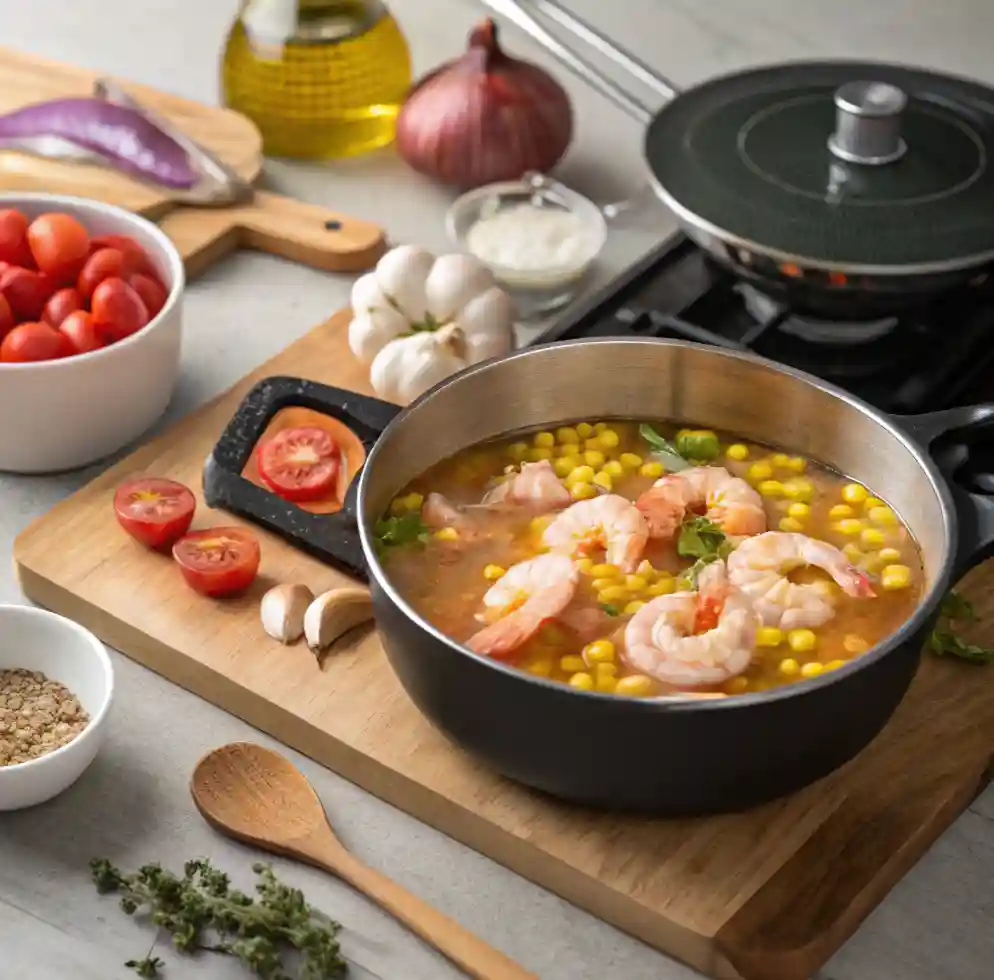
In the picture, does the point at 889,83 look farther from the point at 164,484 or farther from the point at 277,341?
the point at 164,484

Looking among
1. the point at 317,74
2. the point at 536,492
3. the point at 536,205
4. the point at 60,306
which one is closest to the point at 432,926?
the point at 536,492

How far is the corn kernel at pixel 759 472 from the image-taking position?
1.81 metres

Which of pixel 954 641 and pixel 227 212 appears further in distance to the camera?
pixel 227 212

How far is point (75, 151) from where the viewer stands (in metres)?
2.51

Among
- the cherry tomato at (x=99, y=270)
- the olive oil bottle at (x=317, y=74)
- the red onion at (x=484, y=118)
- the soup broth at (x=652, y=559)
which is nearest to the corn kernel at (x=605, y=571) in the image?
the soup broth at (x=652, y=559)

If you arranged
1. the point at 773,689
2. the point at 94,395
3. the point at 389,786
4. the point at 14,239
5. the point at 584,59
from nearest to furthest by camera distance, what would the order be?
the point at 773,689 → the point at 389,786 → the point at 94,395 → the point at 14,239 → the point at 584,59

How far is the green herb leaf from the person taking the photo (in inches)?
72.2

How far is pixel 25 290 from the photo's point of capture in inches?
80.4

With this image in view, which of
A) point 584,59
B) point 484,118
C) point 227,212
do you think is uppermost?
point 584,59

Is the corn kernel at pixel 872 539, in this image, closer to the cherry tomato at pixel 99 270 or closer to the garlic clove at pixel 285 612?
the garlic clove at pixel 285 612

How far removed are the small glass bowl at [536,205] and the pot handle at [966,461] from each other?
64 centimetres

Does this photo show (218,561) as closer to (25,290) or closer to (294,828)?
(294,828)

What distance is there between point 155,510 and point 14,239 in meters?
0.45

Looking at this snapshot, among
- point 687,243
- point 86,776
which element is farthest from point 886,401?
point 86,776
